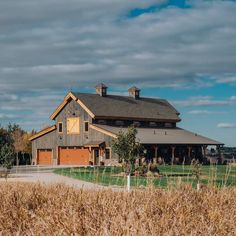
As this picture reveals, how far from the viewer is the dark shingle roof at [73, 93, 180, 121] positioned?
50.9 metres

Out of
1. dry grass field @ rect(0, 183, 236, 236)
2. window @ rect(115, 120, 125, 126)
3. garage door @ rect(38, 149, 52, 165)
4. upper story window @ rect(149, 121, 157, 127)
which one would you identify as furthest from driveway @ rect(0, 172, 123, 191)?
upper story window @ rect(149, 121, 157, 127)

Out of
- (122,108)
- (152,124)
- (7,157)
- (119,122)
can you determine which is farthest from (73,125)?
(7,157)

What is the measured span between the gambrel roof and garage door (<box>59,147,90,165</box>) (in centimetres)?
417

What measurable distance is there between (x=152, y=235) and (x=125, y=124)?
154 feet

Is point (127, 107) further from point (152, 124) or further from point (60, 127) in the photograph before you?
point (60, 127)

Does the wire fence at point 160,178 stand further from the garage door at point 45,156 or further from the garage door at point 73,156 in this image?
the garage door at point 45,156

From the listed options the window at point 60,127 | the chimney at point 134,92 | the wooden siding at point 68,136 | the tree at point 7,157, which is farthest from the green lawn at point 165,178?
the chimney at point 134,92

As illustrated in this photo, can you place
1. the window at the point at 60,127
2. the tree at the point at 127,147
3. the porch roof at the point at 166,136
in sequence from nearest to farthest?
1. the tree at the point at 127,147
2. the porch roof at the point at 166,136
3. the window at the point at 60,127

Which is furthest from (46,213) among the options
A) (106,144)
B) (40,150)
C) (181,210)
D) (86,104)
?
(40,150)

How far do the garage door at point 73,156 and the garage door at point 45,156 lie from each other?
1.78 metres

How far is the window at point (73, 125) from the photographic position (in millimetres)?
51744

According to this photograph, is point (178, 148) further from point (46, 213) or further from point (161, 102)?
point (46, 213)

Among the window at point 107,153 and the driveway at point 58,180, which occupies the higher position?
the window at point 107,153

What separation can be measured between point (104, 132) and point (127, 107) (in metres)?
6.85
